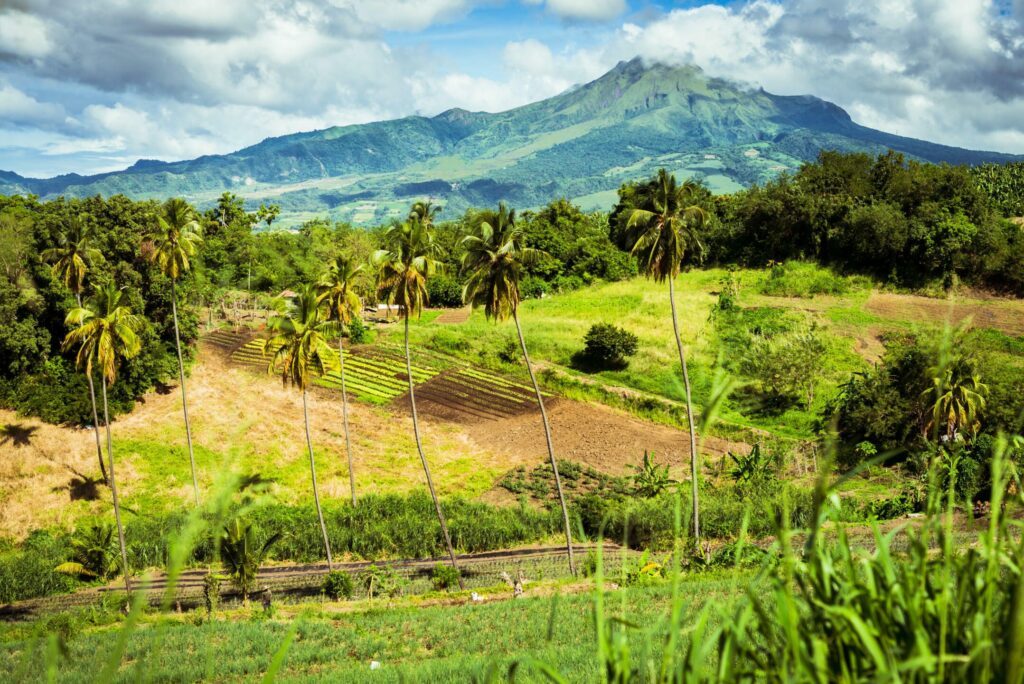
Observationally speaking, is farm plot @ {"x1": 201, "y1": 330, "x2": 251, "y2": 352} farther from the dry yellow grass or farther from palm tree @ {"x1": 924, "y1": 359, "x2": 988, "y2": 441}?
palm tree @ {"x1": 924, "y1": 359, "x2": 988, "y2": 441}

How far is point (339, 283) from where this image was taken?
30125mm

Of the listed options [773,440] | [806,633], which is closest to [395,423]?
[773,440]

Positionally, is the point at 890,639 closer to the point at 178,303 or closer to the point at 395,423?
the point at 395,423

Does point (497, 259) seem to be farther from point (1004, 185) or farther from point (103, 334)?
point (1004, 185)

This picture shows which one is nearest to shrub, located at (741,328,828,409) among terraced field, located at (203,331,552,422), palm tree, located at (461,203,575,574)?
terraced field, located at (203,331,552,422)

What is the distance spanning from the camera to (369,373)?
52.8 metres

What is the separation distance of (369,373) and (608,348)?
1724 centimetres

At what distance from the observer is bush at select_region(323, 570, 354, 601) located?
2648cm

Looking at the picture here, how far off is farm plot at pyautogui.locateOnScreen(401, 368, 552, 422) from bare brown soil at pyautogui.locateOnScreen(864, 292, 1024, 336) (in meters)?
29.5

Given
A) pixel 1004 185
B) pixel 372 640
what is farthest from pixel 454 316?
pixel 1004 185

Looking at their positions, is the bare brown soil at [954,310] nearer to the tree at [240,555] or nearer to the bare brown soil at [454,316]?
the bare brown soil at [454,316]

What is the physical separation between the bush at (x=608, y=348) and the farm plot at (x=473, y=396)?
5401mm

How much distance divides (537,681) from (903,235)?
219ft

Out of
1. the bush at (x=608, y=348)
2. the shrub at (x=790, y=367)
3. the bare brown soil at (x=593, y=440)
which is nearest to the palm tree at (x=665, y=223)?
the bare brown soil at (x=593, y=440)
